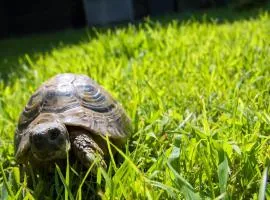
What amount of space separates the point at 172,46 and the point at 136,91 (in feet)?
4.62

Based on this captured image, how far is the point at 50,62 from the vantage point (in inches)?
171

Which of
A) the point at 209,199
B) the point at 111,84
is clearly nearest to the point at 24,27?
the point at 111,84

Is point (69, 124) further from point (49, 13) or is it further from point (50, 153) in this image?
point (49, 13)

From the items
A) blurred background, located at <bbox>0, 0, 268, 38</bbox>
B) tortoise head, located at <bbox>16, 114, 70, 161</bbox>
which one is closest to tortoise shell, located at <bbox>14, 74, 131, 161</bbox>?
tortoise head, located at <bbox>16, 114, 70, 161</bbox>

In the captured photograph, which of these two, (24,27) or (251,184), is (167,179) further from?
(24,27)

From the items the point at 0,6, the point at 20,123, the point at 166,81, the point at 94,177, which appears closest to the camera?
the point at 94,177

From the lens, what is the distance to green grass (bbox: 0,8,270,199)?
1.48 metres

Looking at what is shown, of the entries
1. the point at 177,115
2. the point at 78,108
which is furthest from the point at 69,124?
the point at 177,115

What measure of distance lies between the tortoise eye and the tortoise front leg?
0.35ft

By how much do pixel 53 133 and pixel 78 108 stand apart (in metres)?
0.24

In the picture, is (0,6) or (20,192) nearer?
(20,192)

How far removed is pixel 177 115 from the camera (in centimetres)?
216

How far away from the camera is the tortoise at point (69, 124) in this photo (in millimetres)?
1627

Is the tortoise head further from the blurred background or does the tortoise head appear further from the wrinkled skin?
the blurred background
